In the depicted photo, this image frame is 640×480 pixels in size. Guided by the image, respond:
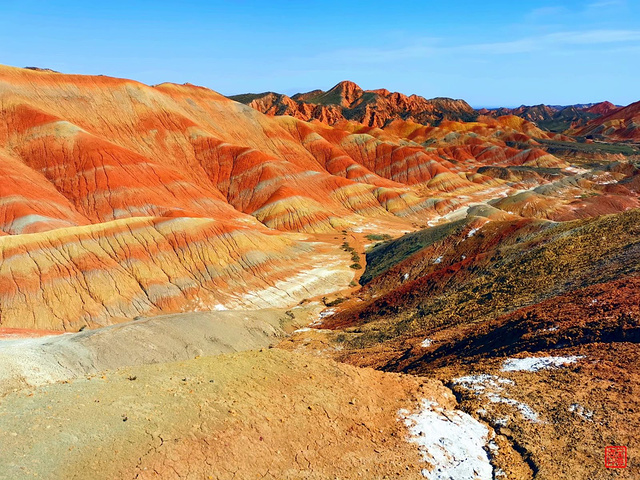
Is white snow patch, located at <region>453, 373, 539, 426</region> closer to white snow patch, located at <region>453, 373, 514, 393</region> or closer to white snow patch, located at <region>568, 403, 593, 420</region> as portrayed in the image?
white snow patch, located at <region>453, 373, 514, 393</region>

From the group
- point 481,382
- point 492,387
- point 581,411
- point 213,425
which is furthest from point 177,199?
point 581,411

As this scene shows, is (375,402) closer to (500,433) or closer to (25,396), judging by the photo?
(500,433)

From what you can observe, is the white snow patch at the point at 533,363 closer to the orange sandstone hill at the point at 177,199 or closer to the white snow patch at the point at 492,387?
the white snow patch at the point at 492,387

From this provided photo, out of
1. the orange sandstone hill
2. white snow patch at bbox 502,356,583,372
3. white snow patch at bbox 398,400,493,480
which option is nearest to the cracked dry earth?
white snow patch at bbox 398,400,493,480

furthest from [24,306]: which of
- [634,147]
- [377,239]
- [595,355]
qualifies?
[634,147]

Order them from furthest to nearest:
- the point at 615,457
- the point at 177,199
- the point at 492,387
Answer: the point at 177,199, the point at 492,387, the point at 615,457

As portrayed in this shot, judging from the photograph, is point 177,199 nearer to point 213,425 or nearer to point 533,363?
point 213,425
